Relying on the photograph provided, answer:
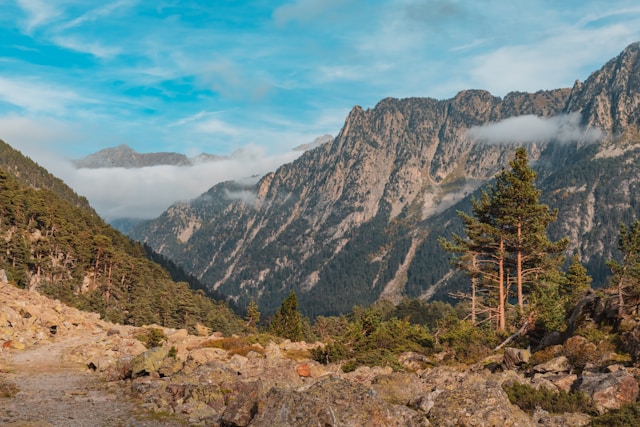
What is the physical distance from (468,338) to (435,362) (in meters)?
3.87

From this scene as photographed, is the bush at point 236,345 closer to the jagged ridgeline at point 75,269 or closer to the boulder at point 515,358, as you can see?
the boulder at point 515,358

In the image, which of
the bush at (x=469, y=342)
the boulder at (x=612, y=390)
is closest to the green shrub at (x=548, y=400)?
the boulder at (x=612, y=390)

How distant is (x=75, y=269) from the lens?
83.1 m

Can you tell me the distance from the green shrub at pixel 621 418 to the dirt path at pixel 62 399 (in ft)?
51.6

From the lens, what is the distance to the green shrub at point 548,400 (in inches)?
675

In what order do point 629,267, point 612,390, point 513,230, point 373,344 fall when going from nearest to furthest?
point 612,390
point 629,267
point 373,344
point 513,230

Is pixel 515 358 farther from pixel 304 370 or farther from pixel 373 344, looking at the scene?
pixel 373 344

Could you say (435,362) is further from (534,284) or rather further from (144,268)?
(144,268)

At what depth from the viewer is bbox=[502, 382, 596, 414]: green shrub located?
17156 millimetres

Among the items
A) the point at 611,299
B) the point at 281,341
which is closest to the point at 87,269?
the point at 281,341

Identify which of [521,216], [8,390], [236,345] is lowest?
[236,345]

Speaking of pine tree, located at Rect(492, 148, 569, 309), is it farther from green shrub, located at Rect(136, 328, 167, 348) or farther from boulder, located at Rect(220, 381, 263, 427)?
green shrub, located at Rect(136, 328, 167, 348)

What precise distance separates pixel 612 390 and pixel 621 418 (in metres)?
3.01

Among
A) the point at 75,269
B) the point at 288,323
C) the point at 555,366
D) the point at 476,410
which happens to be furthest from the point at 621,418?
the point at 75,269
